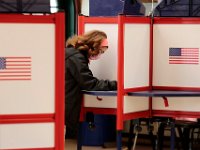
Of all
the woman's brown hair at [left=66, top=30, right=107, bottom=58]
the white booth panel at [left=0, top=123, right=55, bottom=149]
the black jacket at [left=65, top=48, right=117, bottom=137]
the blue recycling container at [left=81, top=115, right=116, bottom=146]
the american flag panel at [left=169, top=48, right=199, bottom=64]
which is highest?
the woman's brown hair at [left=66, top=30, right=107, bottom=58]

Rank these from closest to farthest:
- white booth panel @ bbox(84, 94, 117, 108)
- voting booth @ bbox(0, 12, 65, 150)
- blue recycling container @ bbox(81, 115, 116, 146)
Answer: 1. voting booth @ bbox(0, 12, 65, 150)
2. white booth panel @ bbox(84, 94, 117, 108)
3. blue recycling container @ bbox(81, 115, 116, 146)

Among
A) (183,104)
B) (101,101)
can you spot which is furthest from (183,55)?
(101,101)

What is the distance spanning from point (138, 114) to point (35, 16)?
175cm

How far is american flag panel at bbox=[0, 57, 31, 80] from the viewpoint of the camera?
275 cm

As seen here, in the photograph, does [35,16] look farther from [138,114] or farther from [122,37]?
[138,114]

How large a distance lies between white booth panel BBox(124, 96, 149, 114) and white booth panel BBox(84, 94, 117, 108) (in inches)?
9.0

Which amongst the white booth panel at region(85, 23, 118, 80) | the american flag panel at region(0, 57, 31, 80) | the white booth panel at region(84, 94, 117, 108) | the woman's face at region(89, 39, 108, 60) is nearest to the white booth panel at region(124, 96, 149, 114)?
the white booth panel at region(84, 94, 117, 108)

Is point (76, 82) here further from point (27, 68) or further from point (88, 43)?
point (27, 68)

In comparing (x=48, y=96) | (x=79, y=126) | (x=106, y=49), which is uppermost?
(x=106, y=49)

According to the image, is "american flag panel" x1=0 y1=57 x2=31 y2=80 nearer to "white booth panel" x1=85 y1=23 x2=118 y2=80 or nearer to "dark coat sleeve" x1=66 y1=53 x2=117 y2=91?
"dark coat sleeve" x1=66 y1=53 x2=117 y2=91

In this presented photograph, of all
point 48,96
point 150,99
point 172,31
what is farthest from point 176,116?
point 48,96

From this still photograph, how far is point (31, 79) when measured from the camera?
2.79m

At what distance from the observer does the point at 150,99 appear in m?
4.33

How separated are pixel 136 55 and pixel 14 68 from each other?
61.5 inches
